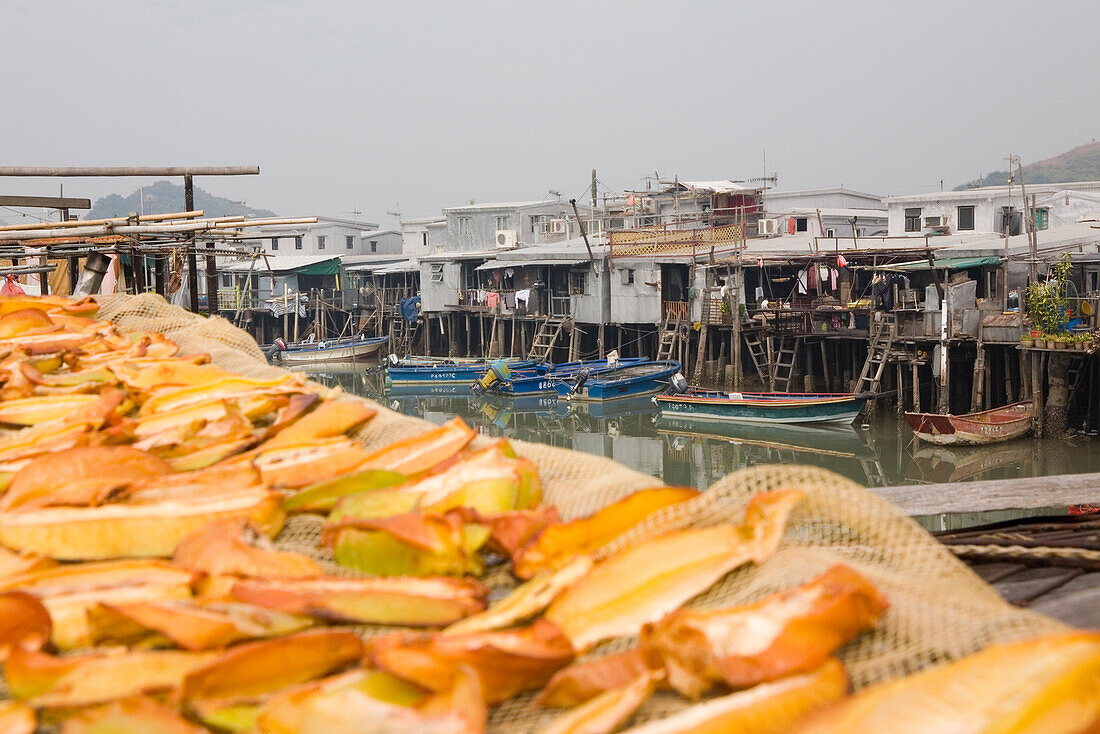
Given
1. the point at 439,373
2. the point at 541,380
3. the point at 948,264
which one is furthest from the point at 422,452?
the point at 439,373

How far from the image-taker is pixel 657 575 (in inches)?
71.0

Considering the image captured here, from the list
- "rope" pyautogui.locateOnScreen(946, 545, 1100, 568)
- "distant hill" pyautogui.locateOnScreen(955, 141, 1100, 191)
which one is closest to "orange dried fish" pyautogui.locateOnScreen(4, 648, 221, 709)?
"rope" pyautogui.locateOnScreen(946, 545, 1100, 568)

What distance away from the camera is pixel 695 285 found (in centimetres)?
3584

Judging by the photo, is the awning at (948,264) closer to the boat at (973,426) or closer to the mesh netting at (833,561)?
the boat at (973,426)

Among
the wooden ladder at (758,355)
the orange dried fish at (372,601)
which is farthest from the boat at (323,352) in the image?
the orange dried fish at (372,601)

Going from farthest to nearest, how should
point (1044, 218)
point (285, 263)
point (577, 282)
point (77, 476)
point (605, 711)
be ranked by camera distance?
point (285, 263) < point (577, 282) < point (1044, 218) < point (77, 476) < point (605, 711)

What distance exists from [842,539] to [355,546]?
103 centimetres

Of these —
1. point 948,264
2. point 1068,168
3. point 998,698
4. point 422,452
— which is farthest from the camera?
point 1068,168

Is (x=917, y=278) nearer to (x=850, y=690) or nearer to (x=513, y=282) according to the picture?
(x=513, y=282)

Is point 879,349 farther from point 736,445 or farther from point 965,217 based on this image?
point 965,217

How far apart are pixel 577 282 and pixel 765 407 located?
50.8ft

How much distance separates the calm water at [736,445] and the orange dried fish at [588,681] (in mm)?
19620

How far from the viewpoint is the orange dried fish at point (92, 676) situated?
1.53 meters

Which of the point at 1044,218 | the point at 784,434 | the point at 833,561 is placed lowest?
the point at 784,434
